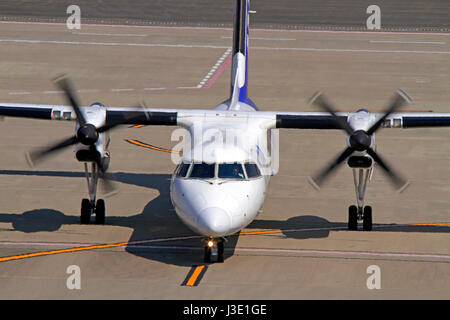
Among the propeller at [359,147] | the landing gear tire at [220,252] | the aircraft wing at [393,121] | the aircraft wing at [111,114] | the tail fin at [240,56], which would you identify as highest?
the tail fin at [240,56]

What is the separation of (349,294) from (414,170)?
39.4 feet

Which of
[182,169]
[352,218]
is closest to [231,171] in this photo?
[182,169]

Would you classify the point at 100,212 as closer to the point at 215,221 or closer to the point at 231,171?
the point at 231,171

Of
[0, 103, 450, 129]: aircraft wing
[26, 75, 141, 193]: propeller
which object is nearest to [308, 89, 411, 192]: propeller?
[0, 103, 450, 129]: aircraft wing

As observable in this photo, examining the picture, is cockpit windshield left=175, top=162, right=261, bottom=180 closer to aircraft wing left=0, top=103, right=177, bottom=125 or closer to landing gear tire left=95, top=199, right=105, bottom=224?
aircraft wing left=0, top=103, right=177, bottom=125

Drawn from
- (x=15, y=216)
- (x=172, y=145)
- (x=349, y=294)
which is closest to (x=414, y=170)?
(x=172, y=145)

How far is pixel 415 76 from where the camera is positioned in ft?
151

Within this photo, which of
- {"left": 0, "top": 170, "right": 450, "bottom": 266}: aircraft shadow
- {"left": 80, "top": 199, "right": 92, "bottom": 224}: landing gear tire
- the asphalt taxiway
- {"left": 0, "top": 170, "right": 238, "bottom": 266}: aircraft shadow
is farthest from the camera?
{"left": 80, "top": 199, "right": 92, "bottom": 224}: landing gear tire

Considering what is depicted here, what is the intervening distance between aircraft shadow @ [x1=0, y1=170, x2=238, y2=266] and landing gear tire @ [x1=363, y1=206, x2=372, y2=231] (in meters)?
3.96

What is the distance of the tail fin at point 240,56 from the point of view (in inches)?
1087

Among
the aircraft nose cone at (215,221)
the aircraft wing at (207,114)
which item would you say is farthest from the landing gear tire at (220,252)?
the aircraft wing at (207,114)

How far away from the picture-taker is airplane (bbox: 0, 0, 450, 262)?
20766mm

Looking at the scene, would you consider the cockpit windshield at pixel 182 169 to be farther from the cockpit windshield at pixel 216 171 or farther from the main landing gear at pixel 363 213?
the main landing gear at pixel 363 213

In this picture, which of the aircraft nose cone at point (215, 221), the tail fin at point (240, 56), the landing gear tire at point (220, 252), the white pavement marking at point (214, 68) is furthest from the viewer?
the white pavement marking at point (214, 68)
